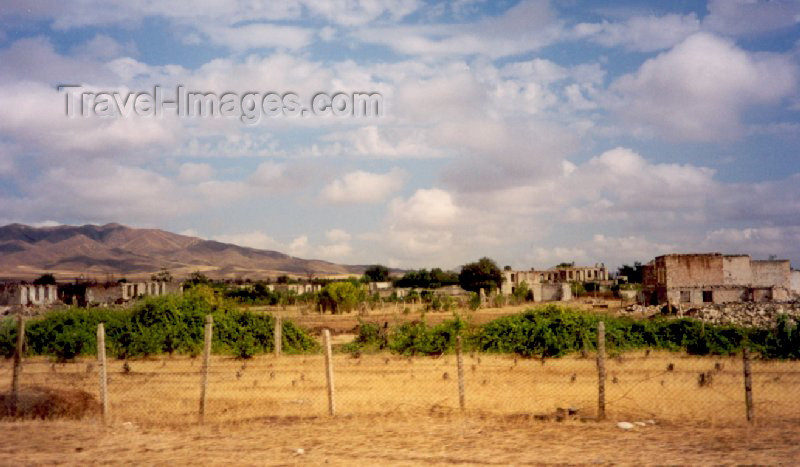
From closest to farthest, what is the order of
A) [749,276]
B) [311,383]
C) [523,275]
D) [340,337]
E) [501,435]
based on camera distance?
[501,435], [311,383], [340,337], [749,276], [523,275]

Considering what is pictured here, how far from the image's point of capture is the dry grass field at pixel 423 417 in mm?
9672

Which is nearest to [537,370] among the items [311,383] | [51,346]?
[311,383]

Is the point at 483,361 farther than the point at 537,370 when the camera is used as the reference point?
Yes

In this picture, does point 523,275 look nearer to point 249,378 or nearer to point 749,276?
point 749,276

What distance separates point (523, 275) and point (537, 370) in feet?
247

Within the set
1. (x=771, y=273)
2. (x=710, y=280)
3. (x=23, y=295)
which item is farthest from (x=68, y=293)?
(x=771, y=273)

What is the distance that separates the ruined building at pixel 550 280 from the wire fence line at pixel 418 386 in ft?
139

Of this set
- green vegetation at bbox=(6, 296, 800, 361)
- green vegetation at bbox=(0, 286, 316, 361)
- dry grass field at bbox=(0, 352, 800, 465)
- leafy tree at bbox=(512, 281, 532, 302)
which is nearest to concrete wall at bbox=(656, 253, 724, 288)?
leafy tree at bbox=(512, 281, 532, 302)

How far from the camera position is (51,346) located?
23.8 metres

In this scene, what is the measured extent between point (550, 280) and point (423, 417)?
88.7 metres

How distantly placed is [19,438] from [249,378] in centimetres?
788

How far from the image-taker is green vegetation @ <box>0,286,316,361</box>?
23875 millimetres

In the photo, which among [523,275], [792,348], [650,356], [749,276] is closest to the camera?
[792,348]

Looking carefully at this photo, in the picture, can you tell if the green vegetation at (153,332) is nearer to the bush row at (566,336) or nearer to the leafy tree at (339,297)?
the bush row at (566,336)
